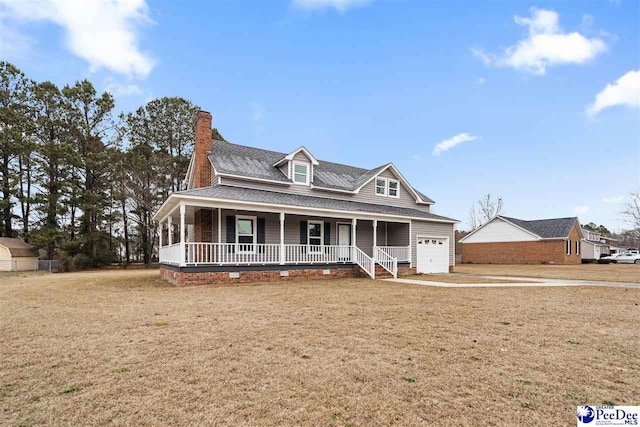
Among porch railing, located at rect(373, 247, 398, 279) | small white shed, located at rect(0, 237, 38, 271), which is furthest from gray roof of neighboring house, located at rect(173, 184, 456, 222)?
small white shed, located at rect(0, 237, 38, 271)

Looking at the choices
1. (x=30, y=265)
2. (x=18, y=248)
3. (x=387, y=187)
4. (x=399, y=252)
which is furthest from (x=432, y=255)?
(x=18, y=248)

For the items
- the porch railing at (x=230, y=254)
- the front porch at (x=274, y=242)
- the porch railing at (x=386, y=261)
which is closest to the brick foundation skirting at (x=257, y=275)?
the front porch at (x=274, y=242)

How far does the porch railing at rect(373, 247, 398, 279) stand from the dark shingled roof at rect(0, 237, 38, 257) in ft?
90.6

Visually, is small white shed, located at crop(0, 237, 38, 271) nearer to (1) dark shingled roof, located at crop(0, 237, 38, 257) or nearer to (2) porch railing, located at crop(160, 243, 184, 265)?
(1) dark shingled roof, located at crop(0, 237, 38, 257)

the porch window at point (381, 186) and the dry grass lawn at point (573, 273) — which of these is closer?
the dry grass lawn at point (573, 273)

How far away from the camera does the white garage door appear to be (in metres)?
19.8

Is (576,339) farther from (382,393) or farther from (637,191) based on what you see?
(637,191)

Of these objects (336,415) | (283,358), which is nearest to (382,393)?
(336,415)

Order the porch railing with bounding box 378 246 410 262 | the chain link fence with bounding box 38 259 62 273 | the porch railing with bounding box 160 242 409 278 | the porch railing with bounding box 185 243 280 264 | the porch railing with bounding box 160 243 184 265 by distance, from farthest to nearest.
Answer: the chain link fence with bounding box 38 259 62 273 < the porch railing with bounding box 378 246 410 262 < the porch railing with bounding box 160 242 409 278 < the porch railing with bounding box 185 243 280 264 < the porch railing with bounding box 160 243 184 265

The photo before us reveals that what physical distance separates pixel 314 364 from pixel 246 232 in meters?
12.4

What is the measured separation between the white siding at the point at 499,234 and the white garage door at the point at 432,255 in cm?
1946

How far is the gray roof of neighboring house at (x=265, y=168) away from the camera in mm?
17688

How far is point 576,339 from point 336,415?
15.8 ft

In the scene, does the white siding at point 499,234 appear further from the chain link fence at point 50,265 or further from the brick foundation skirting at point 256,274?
the chain link fence at point 50,265
